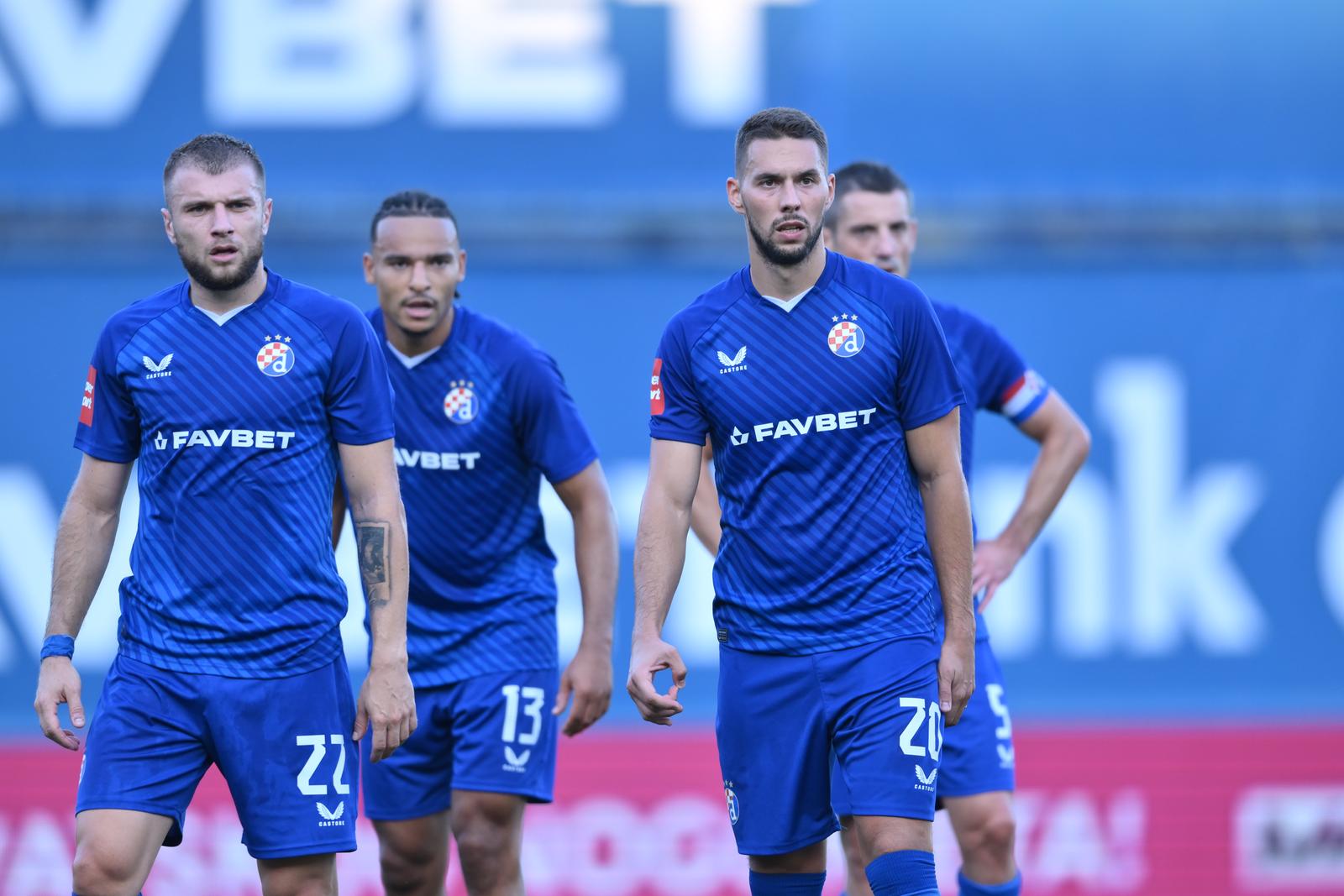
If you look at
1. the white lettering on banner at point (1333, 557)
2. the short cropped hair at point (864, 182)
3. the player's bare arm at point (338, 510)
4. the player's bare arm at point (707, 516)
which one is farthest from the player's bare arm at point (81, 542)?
the white lettering on banner at point (1333, 557)

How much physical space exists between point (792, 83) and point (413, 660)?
187 inches

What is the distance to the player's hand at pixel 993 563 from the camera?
5.86 metres

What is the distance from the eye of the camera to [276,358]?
15.0 feet

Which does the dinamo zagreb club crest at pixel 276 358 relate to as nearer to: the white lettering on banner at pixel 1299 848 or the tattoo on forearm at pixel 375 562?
the tattoo on forearm at pixel 375 562

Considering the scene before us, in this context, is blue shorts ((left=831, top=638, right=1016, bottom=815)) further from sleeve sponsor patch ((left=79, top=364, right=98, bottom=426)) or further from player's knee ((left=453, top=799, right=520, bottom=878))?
sleeve sponsor patch ((left=79, top=364, right=98, bottom=426))

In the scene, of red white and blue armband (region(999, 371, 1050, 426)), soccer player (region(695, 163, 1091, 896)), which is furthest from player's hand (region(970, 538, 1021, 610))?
red white and blue armband (region(999, 371, 1050, 426))

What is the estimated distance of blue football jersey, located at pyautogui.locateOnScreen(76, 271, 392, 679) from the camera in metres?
4.50

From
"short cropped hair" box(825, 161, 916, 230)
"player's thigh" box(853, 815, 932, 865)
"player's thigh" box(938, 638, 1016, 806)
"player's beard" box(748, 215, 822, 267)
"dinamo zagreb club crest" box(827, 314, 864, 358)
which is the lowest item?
"player's thigh" box(853, 815, 932, 865)

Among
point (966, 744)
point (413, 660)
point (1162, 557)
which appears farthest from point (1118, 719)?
point (413, 660)

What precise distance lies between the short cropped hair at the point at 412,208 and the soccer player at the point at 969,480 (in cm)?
120

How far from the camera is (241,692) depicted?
4.45 meters

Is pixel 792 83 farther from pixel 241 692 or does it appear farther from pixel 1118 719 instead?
pixel 241 692

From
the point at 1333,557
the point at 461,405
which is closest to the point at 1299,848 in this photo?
the point at 1333,557

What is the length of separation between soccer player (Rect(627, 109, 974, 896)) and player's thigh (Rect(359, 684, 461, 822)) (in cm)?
125
